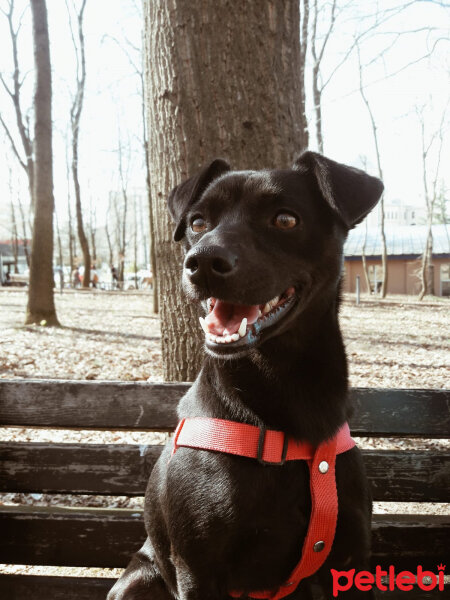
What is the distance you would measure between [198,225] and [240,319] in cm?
59

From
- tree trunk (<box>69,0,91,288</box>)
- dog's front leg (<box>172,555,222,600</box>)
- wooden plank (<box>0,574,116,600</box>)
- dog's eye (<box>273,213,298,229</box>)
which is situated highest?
tree trunk (<box>69,0,91,288</box>)

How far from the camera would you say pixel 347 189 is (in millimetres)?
1912

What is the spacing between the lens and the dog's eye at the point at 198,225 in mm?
2158

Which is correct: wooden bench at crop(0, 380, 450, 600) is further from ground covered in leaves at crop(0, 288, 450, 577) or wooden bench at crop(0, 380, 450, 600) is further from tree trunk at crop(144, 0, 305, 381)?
tree trunk at crop(144, 0, 305, 381)

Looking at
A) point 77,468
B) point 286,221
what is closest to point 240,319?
point 286,221

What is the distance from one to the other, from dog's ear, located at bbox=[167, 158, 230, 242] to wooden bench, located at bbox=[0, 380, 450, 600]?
2.70 ft

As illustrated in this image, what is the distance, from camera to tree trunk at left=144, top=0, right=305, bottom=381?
116 inches

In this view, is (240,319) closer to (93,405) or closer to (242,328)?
(242,328)

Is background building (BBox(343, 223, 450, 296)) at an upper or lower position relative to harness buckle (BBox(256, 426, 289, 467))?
upper

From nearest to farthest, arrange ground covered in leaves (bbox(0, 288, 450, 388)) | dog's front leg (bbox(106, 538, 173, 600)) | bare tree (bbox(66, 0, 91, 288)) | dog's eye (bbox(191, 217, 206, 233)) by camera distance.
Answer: dog's front leg (bbox(106, 538, 173, 600)), dog's eye (bbox(191, 217, 206, 233)), ground covered in leaves (bbox(0, 288, 450, 388)), bare tree (bbox(66, 0, 91, 288))

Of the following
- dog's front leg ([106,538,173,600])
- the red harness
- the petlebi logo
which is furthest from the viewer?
the petlebi logo

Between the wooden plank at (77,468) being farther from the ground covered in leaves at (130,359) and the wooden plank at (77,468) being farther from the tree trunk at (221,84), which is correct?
the tree trunk at (221,84)

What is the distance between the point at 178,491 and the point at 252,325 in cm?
67

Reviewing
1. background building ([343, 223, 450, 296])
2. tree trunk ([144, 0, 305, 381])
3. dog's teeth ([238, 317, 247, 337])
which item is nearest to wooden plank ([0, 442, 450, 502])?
tree trunk ([144, 0, 305, 381])
